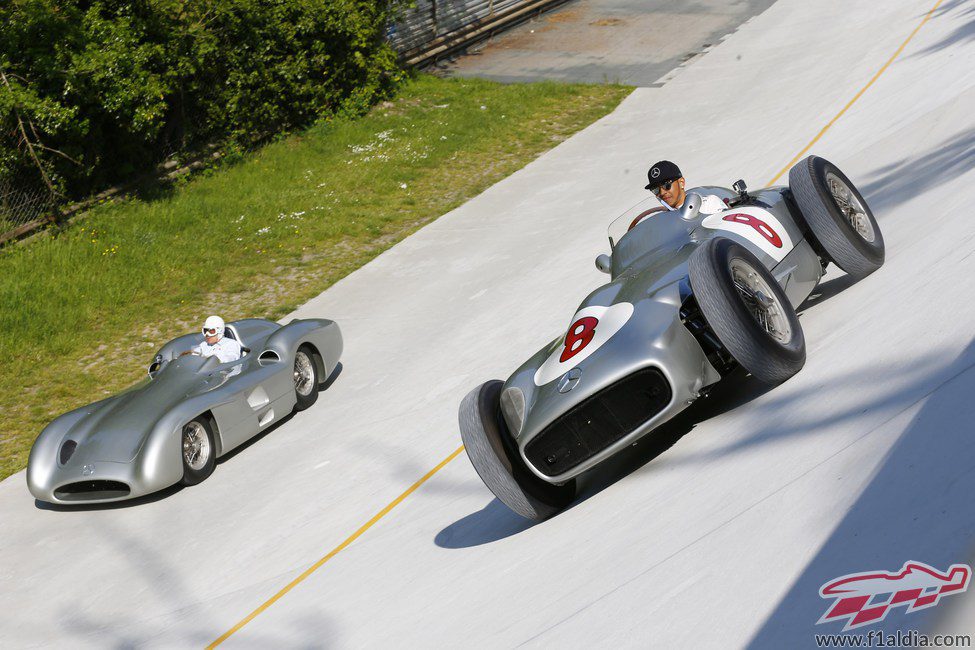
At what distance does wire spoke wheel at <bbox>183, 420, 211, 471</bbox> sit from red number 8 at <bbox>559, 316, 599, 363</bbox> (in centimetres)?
416

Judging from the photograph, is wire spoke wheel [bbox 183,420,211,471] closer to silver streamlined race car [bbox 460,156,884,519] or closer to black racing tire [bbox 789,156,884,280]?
silver streamlined race car [bbox 460,156,884,519]

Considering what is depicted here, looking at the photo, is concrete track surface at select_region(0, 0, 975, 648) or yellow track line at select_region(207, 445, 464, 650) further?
yellow track line at select_region(207, 445, 464, 650)

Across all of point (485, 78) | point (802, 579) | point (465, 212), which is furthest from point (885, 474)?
point (485, 78)

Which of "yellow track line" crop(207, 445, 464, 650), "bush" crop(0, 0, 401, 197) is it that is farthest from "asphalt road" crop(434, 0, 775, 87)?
"yellow track line" crop(207, 445, 464, 650)

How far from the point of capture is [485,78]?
23.0 meters

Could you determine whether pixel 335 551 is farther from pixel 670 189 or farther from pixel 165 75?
pixel 165 75

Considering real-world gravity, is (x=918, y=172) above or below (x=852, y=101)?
above

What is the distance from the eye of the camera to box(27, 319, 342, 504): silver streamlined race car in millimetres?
8633

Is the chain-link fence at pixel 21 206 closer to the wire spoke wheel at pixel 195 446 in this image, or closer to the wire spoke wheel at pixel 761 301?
the wire spoke wheel at pixel 195 446

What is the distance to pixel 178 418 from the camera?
28.9ft

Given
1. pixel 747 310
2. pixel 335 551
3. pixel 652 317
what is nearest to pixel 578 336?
pixel 652 317

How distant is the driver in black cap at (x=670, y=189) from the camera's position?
7.50 m

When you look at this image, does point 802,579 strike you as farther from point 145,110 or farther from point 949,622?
point 145,110

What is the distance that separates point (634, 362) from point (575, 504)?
1.12 m
